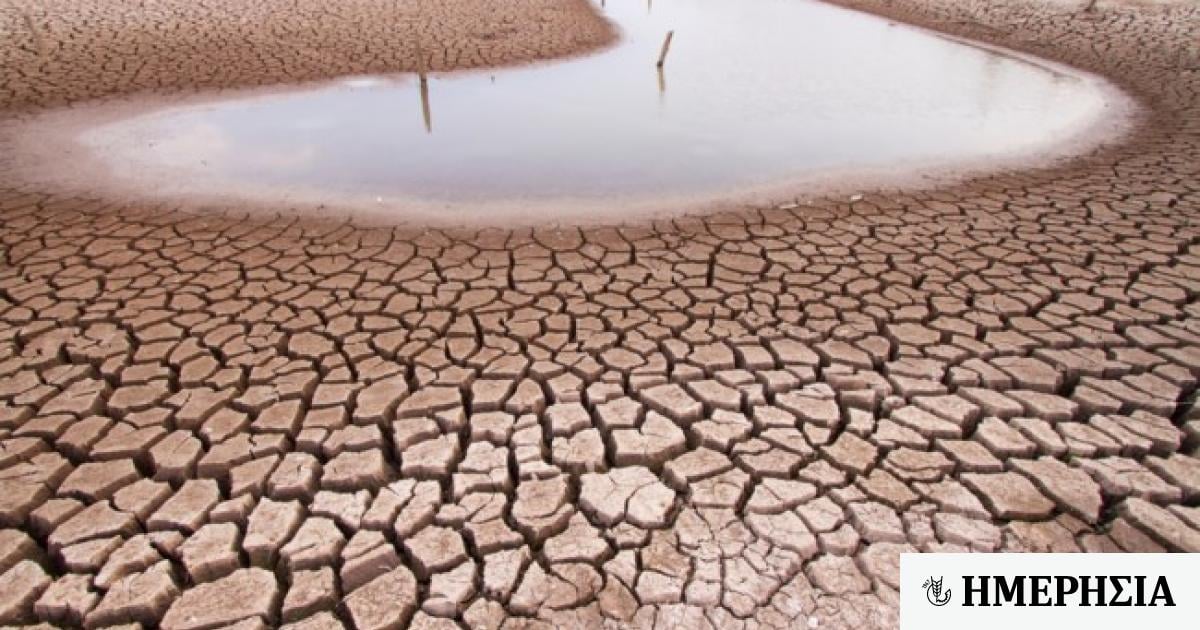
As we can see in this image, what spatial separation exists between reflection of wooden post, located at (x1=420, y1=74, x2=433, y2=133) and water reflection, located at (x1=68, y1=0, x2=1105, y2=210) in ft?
0.12

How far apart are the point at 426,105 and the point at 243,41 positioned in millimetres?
4102

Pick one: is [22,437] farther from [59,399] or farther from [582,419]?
[582,419]

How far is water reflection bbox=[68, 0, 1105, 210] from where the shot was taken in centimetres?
616

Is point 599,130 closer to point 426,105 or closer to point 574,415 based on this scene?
point 426,105

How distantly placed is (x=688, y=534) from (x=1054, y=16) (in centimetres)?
1541

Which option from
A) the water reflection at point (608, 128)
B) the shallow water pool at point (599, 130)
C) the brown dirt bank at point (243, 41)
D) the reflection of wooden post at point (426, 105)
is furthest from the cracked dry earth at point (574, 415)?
the brown dirt bank at point (243, 41)

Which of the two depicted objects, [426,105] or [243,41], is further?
[243,41]

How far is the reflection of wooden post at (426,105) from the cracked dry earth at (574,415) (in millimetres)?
3178

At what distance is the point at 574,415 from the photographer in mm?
2979

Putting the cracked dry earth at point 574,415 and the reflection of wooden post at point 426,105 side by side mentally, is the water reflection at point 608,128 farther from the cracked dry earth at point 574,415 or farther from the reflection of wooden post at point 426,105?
the cracked dry earth at point 574,415

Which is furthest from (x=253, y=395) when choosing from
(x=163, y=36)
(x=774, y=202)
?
(x=163, y=36)

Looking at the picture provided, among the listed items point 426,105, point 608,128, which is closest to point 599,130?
point 608,128

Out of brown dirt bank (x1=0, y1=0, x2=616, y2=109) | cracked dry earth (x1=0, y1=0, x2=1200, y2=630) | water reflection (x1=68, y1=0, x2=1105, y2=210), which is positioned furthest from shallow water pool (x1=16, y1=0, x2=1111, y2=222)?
cracked dry earth (x1=0, y1=0, x2=1200, y2=630)

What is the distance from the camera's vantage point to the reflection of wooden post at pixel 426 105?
7.78 m
